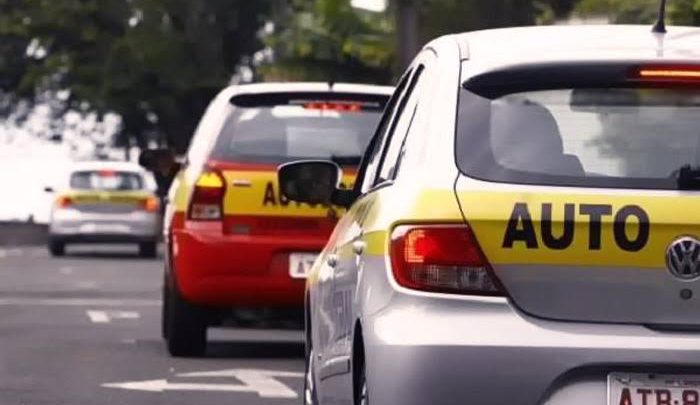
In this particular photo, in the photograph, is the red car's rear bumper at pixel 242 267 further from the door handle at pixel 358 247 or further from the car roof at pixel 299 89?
the door handle at pixel 358 247

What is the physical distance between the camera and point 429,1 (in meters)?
29.2

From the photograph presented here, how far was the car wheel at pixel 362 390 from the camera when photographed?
7.11 m

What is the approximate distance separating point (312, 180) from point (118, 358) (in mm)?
6576

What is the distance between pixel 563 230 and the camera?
674 cm

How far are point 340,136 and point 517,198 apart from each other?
8.17 m

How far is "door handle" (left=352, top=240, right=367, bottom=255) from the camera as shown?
7438 millimetres

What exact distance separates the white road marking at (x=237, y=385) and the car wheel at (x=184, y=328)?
1.15 meters

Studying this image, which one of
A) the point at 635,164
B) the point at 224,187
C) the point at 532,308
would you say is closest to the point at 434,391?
the point at 532,308

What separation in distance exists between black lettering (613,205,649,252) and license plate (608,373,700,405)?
33 cm

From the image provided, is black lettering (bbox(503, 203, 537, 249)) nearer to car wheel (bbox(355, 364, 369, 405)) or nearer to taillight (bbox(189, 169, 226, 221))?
car wheel (bbox(355, 364, 369, 405))

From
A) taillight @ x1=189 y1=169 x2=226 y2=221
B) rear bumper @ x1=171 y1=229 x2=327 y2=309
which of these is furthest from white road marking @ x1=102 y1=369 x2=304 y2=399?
taillight @ x1=189 y1=169 x2=226 y2=221

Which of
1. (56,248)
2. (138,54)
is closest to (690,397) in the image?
(56,248)

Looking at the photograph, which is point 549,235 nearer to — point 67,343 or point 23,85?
point 67,343

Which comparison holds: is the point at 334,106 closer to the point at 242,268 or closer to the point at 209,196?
the point at 209,196
